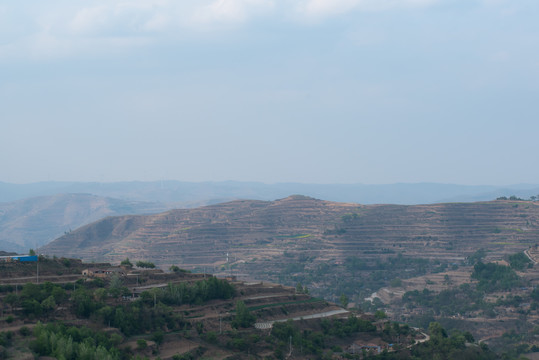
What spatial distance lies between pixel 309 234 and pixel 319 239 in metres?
5.30

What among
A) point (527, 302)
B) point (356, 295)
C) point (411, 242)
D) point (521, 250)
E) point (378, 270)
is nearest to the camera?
point (527, 302)

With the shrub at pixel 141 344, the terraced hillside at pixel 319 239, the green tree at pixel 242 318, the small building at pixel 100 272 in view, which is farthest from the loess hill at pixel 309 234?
the shrub at pixel 141 344

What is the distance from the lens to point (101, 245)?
Result: 5566 inches

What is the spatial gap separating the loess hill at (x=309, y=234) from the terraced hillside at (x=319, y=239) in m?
0.19

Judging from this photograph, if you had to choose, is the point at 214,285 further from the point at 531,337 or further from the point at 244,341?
the point at 531,337

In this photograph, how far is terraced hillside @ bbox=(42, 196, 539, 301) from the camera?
358 feet

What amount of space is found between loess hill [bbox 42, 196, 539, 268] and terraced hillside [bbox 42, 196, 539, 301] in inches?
7.5

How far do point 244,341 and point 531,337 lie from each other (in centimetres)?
3597

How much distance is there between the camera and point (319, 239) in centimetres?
12675

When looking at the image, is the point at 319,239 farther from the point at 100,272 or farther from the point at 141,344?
the point at 141,344

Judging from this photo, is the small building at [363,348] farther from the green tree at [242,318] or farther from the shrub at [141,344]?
the shrub at [141,344]

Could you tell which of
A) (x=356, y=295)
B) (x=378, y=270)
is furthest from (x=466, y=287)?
(x=378, y=270)

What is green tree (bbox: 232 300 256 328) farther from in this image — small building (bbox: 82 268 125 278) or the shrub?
small building (bbox: 82 268 125 278)

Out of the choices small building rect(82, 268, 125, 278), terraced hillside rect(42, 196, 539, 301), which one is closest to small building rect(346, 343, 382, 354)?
small building rect(82, 268, 125, 278)
